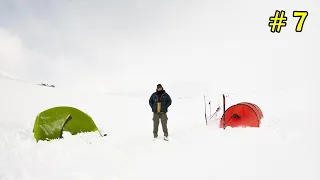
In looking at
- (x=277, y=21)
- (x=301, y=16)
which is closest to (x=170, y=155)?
(x=277, y=21)

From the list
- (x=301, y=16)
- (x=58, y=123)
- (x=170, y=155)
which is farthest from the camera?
(x=301, y=16)

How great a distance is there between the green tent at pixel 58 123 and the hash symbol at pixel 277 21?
38.3 feet

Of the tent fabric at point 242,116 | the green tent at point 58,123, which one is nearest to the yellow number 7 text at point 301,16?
the tent fabric at point 242,116

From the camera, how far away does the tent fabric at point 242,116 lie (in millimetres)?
12089

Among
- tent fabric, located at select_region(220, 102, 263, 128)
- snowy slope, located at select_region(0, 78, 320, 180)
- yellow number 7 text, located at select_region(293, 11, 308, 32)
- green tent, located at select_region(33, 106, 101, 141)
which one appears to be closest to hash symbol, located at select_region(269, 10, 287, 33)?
yellow number 7 text, located at select_region(293, 11, 308, 32)

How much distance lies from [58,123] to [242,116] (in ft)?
25.0

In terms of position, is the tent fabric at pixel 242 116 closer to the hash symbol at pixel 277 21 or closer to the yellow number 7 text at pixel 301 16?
the hash symbol at pixel 277 21

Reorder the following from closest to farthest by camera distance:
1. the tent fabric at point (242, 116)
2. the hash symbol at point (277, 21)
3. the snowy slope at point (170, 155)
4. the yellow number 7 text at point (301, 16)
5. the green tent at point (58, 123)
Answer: the snowy slope at point (170, 155), the green tent at point (58, 123), the tent fabric at point (242, 116), the yellow number 7 text at point (301, 16), the hash symbol at point (277, 21)

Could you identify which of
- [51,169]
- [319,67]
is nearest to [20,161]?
[51,169]

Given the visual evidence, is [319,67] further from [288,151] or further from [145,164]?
[145,164]

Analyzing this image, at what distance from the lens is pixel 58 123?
411 inches

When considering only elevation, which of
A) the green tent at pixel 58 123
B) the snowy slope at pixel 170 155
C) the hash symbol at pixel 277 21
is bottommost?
the snowy slope at pixel 170 155

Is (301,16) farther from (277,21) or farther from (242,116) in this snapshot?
(242,116)

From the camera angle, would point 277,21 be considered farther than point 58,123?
Yes
